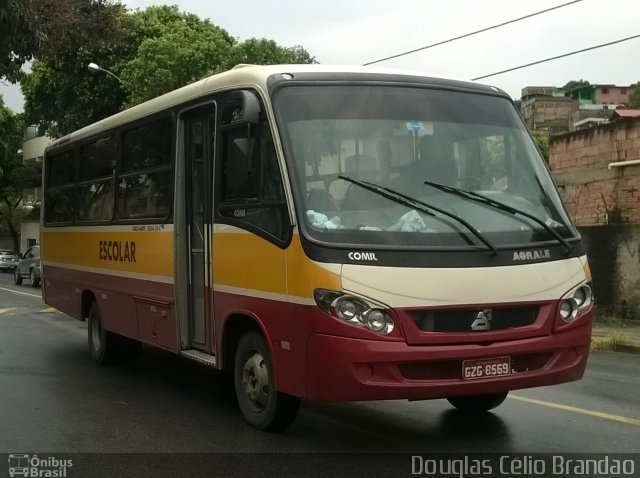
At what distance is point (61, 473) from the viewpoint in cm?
481

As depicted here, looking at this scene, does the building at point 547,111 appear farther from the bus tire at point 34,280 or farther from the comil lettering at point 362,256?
the comil lettering at point 362,256

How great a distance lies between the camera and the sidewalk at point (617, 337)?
36.1 ft

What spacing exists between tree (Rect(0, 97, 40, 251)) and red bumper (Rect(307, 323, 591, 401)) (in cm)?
4300

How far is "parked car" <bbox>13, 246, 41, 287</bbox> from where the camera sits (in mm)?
26078

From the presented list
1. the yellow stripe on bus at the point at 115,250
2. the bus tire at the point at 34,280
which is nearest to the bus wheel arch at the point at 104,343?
the yellow stripe on bus at the point at 115,250

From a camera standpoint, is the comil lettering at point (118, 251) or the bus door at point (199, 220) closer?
the bus door at point (199, 220)

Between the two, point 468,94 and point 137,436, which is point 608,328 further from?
point 137,436

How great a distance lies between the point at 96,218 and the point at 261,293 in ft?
13.8

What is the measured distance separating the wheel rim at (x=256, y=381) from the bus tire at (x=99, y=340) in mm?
3530

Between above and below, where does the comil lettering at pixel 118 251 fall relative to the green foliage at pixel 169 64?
below

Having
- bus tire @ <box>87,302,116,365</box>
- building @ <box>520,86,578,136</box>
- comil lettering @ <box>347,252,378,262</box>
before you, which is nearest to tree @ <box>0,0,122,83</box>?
bus tire @ <box>87,302,116,365</box>

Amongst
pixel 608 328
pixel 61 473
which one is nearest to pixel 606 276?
pixel 608 328

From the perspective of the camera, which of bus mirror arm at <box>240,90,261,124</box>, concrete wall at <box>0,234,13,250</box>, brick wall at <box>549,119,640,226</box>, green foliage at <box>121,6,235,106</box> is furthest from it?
concrete wall at <box>0,234,13,250</box>

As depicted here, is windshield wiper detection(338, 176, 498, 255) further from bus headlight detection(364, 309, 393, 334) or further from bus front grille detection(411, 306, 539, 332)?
bus headlight detection(364, 309, 393, 334)
